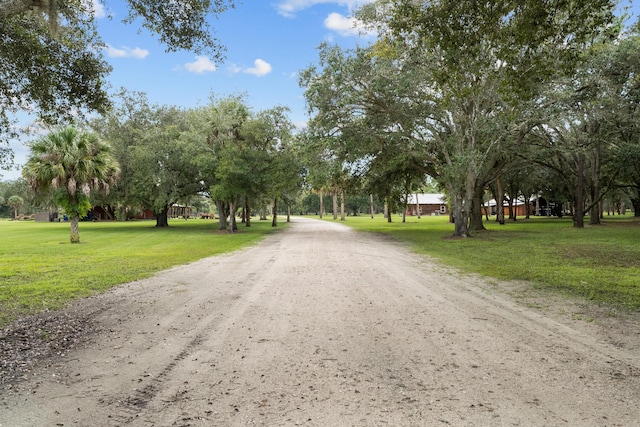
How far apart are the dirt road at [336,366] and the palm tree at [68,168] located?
47.8 feet

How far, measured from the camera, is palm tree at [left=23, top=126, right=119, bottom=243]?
1895 cm

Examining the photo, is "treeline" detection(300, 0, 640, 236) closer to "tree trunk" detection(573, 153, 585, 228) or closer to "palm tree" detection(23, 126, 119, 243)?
"tree trunk" detection(573, 153, 585, 228)

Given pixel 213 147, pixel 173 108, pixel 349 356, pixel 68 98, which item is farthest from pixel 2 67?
pixel 173 108

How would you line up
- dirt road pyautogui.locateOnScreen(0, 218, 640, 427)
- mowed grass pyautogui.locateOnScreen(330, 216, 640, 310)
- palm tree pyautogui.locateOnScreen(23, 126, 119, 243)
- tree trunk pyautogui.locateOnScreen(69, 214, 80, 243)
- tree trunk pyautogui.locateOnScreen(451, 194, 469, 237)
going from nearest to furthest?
1. dirt road pyautogui.locateOnScreen(0, 218, 640, 427)
2. mowed grass pyautogui.locateOnScreen(330, 216, 640, 310)
3. palm tree pyautogui.locateOnScreen(23, 126, 119, 243)
4. tree trunk pyautogui.locateOnScreen(69, 214, 80, 243)
5. tree trunk pyautogui.locateOnScreen(451, 194, 469, 237)

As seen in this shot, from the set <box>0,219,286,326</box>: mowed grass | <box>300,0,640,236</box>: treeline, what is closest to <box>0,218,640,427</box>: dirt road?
<box>0,219,286,326</box>: mowed grass

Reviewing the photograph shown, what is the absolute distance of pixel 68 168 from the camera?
1922 centimetres

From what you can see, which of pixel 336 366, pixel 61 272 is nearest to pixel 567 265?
pixel 336 366

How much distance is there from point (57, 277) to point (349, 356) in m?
8.64

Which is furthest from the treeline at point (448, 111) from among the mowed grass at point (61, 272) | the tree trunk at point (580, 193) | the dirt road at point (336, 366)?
the dirt road at point (336, 366)

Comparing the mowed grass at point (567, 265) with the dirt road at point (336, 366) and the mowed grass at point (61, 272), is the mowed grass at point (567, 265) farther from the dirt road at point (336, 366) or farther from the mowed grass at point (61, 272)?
the mowed grass at point (61, 272)

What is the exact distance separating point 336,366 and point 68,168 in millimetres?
19727

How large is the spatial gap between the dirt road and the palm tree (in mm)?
14564

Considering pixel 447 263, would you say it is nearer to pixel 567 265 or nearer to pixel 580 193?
pixel 567 265

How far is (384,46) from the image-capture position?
14.0 metres
